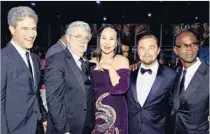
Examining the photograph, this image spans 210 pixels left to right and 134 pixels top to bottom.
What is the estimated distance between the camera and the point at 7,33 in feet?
41.3

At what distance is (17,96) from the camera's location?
2529mm

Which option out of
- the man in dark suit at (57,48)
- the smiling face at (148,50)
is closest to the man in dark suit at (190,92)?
the smiling face at (148,50)

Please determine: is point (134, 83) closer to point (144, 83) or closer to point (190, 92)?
point (144, 83)

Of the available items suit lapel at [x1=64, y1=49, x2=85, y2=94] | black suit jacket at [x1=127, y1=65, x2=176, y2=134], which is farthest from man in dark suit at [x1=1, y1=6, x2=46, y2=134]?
black suit jacket at [x1=127, y1=65, x2=176, y2=134]

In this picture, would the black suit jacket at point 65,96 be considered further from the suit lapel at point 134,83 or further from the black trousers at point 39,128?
the suit lapel at point 134,83

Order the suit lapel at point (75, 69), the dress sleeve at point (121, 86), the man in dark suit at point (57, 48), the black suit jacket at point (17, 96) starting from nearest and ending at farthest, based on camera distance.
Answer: the black suit jacket at point (17, 96), the suit lapel at point (75, 69), the dress sleeve at point (121, 86), the man in dark suit at point (57, 48)

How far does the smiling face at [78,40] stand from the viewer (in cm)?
280

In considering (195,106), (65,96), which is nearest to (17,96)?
(65,96)

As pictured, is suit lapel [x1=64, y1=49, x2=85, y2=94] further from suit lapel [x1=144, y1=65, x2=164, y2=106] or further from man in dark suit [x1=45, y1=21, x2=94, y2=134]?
suit lapel [x1=144, y1=65, x2=164, y2=106]

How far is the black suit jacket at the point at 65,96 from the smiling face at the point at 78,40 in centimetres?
8

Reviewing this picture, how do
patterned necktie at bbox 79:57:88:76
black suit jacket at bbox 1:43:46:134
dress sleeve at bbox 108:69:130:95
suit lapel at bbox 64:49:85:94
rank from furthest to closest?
dress sleeve at bbox 108:69:130:95
patterned necktie at bbox 79:57:88:76
suit lapel at bbox 64:49:85:94
black suit jacket at bbox 1:43:46:134

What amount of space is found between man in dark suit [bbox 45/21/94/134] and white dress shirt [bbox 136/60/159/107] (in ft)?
1.75

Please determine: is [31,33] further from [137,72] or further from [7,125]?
[137,72]

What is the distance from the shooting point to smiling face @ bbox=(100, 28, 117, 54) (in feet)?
10.4
